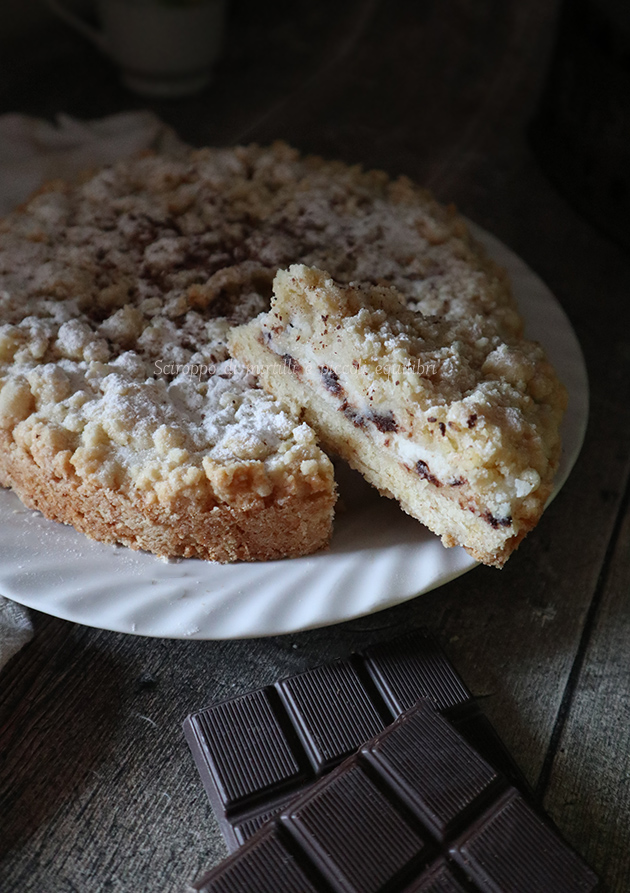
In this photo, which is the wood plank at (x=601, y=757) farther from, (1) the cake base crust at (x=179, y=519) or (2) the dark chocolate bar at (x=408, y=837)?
(1) the cake base crust at (x=179, y=519)

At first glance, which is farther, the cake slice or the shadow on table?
the cake slice

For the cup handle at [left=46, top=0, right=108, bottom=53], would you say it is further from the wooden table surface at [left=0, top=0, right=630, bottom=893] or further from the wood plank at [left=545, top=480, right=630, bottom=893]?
the wood plank at [left=545, top=480, right=630, bottom=893]

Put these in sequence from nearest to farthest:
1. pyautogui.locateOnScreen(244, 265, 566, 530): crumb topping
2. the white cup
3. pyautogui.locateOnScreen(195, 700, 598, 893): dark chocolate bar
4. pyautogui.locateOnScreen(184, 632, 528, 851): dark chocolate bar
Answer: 1. pyautogui.locateOnScreen(195, 700, 598, 893): dark chocolate bar
2. pyautogui.locateOnScreen(184, 632, 528, 851): dark chocolate bar
3. pyautogui.locateOnScreen(244, 265, 566, 530): crumb topping
4. the white cup

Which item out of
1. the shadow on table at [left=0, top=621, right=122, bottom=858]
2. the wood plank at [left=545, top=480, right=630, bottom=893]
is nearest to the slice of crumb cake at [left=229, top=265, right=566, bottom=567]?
the wood plank at [left=545, top=480, right=630, bottom=893]

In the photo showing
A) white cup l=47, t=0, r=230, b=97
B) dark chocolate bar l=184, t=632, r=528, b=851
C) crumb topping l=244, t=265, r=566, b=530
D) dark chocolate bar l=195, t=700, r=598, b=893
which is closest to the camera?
dark chocolate bar l=195, t=700, r=598, b=893

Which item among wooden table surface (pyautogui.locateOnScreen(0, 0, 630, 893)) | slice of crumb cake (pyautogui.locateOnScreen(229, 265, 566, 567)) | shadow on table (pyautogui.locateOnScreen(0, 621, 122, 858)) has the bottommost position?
shadow on table (pyautogui.locateOnScreen(0, 621, 122, 858))

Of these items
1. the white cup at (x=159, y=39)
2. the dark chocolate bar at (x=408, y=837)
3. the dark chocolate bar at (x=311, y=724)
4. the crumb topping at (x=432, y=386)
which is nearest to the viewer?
the dark chocolate bar at (x=408, y=837)

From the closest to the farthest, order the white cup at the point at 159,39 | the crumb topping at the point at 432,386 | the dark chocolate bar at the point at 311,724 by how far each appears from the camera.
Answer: the dark chocolate bar at the point at 311,724 → the crumb topping at the point at 432,386 → the white cup at the point at 159,39

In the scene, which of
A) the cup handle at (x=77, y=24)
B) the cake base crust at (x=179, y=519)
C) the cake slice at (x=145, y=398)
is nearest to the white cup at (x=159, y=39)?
the cup handle at (x=77, y=24)
